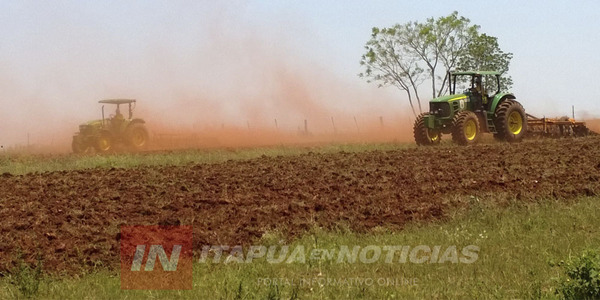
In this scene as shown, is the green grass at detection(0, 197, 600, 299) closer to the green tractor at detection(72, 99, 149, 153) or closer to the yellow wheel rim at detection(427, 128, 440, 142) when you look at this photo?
the yellow wheel rim at detection(427, 128, 440, 142)

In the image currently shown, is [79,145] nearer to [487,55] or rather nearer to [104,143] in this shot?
[104,143]

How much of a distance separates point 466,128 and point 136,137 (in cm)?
1705

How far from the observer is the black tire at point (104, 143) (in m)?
31.4

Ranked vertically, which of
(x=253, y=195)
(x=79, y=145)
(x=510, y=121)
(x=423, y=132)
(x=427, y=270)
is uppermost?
(x=510, y=121)

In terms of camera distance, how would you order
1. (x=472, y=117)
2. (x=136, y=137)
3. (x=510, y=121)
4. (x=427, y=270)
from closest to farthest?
(x=427, y=270) < (x=472, y=117) < (x=510, y=121) < (x=136, y=137)

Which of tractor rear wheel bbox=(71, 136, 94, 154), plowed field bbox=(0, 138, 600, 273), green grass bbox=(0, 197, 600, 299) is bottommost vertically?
green grass bbox=(0, 197, 600, 299)

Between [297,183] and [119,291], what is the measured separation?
6889 mm

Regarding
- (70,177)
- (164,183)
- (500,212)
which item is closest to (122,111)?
(70,177)

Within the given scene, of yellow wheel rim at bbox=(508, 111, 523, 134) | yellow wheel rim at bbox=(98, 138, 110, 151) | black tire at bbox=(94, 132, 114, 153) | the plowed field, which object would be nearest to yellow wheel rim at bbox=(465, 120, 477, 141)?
yellow wheel rim at bbox=(508, 111, 523, 134)

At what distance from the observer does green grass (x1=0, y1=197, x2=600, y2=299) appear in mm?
6852

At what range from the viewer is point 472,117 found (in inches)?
949

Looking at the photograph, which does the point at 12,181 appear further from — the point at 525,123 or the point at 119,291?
the point at 525,123

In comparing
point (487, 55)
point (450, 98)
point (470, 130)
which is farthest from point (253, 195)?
point (487, 55)

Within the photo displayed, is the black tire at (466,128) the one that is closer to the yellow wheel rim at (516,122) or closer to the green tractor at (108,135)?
the yellow wheel rim at (516,122)
